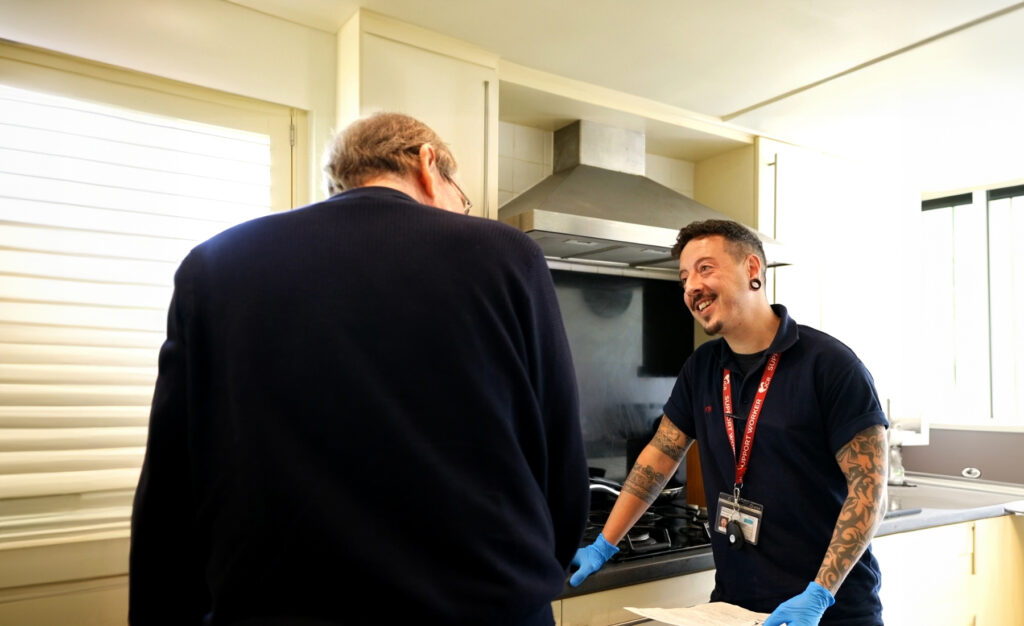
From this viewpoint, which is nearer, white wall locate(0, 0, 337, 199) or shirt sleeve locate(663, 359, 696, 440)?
white wall locate(0, 0, 337, 199)

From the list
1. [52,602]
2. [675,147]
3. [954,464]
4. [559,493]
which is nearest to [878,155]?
[675,147]

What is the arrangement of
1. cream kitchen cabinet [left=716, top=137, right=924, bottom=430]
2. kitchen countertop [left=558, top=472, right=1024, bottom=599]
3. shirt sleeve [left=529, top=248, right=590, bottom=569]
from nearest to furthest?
1. shirt sleeve [left=529, top=248, right=590, bottom=569]
2. kitchen countertop [left=558, top=472, right=1024, bottom=599]
3. cream kitchen cabinet [left=716, top=137, right=924, bottom=430]

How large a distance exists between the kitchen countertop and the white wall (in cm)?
126

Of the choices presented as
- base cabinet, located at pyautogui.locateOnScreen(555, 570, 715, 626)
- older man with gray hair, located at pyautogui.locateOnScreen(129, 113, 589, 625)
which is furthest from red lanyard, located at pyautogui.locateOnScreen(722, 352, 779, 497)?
older man with gray hair, located at pyautogui.locateOnScreen(129, 113, 589, 625)

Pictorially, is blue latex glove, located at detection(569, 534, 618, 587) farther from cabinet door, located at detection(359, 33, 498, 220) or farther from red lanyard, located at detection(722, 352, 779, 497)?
cabinet door, located at detection(359, 33, 498, 220)

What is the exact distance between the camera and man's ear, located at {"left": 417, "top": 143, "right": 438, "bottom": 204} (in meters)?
0.94

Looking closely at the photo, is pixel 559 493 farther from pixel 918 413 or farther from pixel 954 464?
pixel 954 464

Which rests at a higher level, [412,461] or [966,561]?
[412,461]

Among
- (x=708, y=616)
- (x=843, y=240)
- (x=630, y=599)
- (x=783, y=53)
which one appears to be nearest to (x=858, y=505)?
(x=708, y=616)

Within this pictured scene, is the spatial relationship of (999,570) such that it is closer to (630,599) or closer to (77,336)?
(630,599)

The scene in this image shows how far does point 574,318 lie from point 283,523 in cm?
194


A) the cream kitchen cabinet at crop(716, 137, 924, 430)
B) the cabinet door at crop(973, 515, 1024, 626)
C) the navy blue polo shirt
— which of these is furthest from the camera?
the cream kitchen cabinet at crop(716, 137, 924, 430)

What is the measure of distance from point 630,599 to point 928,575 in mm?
1357

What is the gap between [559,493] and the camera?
0.94 meters
